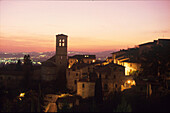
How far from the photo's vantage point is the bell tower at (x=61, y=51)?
120ft

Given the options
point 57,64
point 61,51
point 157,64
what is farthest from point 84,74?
point 157,64

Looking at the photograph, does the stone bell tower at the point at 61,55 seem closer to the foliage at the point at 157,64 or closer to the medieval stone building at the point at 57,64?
the medieval stone building at the point at 57,64

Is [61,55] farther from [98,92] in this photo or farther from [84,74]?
[98,92]

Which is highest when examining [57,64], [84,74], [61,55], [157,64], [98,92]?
[61,55]

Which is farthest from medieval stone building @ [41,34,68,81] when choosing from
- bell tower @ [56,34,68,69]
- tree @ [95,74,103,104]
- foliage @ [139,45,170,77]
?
foliage @ [139,45,170,77]

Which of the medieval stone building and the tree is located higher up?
→ the medieval stone building

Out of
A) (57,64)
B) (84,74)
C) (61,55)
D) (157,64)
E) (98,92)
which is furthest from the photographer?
(61,55)

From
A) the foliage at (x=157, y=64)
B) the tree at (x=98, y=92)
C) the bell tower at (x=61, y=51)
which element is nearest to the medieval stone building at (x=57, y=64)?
the bell tower at (x=61, y=51)

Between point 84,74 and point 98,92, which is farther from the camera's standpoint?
point 84,74

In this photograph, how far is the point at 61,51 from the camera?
36.9 metres

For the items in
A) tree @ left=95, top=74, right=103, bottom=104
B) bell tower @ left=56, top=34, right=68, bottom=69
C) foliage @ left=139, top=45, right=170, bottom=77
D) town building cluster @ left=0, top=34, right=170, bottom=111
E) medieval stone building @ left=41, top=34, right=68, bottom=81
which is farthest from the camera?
bell tower @ left=56, top=34, right=68, bottom=69

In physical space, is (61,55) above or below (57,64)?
above

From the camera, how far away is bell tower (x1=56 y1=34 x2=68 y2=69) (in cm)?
3652

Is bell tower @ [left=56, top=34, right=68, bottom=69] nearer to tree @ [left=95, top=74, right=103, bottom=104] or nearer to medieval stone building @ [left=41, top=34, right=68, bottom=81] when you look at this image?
medieval stone building @ [left=41, top=34, right=68, bottom=81]
